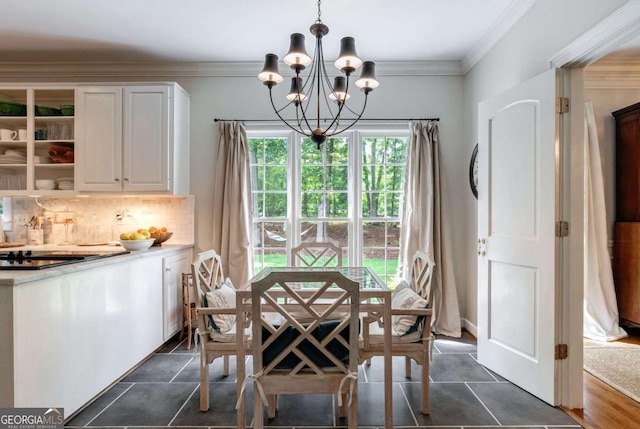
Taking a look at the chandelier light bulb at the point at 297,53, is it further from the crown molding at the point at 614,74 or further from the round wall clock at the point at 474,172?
the crown molding at the point at 614,74

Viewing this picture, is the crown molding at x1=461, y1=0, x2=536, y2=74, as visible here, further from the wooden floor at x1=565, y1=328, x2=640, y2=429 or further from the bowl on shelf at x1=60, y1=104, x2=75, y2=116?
the bowl on shelf at x1=60, y1=104, x2=75, y2=116

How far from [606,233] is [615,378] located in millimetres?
1569

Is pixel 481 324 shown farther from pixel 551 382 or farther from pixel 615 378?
pixel 615 378

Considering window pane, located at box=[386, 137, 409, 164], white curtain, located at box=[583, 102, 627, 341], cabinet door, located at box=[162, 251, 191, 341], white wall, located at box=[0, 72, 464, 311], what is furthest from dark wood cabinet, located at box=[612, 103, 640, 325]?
cabinet door, located at box=[162, 251, 191, 341]

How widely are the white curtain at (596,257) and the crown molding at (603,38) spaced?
1.82 m

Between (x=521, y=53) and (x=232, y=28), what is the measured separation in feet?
7.66

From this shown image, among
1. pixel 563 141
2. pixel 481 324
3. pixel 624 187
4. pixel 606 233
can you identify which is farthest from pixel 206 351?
pixel 624 187

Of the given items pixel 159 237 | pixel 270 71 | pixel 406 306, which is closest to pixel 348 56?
pixel 270 71

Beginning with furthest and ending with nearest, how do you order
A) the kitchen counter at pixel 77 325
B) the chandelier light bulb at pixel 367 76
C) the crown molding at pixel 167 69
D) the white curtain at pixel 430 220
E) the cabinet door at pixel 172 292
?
the crown molding at pixel 167 69, the white curtain at pixel 430 220, the cabinet door at pixel 172 292, the chandelier light bulb at pixel 367 76, the kitchen counter at pixel 77 325

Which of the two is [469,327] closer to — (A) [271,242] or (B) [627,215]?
(B) [627,215]

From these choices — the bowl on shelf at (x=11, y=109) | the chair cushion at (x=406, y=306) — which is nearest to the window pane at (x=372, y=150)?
the chair cushion at (x=406, y=306)

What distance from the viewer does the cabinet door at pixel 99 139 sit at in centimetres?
Answer: 328

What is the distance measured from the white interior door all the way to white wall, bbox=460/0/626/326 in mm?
255

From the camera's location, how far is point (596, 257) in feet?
11.3
